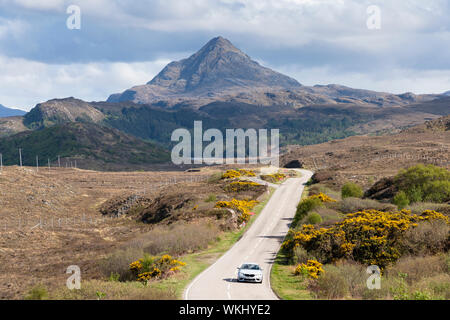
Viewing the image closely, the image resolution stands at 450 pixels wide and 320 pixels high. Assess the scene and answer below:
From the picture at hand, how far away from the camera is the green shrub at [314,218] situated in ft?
125

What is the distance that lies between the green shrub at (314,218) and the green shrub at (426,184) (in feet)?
44.5

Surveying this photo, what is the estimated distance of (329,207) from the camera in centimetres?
4575

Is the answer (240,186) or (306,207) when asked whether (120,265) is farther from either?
(240,186)

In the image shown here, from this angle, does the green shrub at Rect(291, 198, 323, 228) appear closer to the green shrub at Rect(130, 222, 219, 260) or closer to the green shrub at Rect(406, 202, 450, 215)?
the green shrub at Rect(130, 222, 219, 260)

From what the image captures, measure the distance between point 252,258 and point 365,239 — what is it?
7.10 meters

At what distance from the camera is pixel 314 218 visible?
127ft

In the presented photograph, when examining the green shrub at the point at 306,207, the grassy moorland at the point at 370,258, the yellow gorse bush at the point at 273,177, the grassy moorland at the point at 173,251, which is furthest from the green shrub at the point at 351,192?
the yellow gorse bush at the point at 273,177

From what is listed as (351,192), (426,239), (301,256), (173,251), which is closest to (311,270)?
(301,256)

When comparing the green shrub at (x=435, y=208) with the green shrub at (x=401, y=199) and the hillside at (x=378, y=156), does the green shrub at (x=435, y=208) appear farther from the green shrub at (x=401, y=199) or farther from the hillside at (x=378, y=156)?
the hillside at (x=378, y=156)

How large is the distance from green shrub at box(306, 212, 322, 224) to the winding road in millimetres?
2466

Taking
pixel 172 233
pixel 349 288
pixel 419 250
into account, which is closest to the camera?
pixel 349 288

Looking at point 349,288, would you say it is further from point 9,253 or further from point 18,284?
point 9,253
